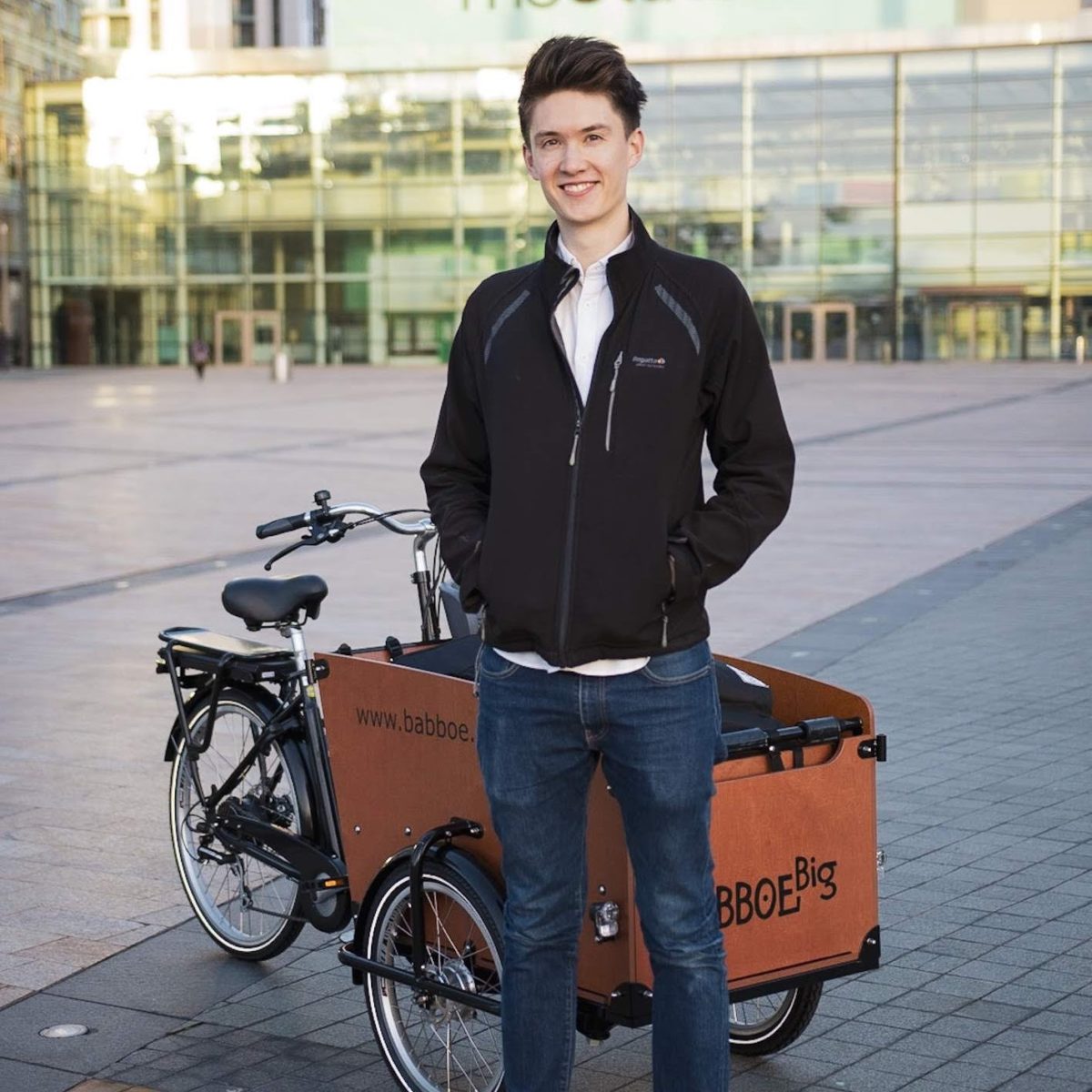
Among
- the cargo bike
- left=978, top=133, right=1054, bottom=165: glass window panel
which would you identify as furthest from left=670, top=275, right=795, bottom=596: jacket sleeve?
left=978, top=133, right=1054, bottom=165: glass window panel

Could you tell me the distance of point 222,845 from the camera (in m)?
4.80

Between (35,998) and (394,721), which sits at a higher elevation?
(394,721)

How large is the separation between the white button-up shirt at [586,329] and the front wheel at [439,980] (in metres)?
0.71

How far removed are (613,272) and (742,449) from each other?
34 cm

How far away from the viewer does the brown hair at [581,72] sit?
2938 mm

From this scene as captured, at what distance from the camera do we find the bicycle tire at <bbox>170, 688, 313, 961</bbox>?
→ 447 cm

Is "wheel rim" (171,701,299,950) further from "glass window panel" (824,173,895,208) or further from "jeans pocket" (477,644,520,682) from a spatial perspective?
"glass window panel" (824,173,895,208)

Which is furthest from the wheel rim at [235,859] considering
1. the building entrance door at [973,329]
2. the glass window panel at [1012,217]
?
the glass window panel at [1012,217]

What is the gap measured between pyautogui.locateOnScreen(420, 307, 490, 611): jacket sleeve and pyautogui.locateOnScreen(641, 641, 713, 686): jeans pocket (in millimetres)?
306

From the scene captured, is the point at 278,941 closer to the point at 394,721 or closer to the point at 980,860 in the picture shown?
the point at 394,721

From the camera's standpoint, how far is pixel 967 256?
199 ft

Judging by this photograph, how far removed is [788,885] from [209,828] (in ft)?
5.78

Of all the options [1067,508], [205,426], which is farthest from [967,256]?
[1067,508]

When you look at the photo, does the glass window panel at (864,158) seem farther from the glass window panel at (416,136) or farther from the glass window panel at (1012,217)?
the glass window panel at (416,136)
